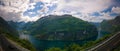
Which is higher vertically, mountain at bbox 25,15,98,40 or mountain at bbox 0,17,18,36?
mountain at bbox 25,15,98,40

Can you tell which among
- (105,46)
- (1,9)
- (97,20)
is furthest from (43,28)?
(105,46)

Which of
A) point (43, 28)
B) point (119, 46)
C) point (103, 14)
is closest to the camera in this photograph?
point (119, 46)

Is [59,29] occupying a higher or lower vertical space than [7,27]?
higher

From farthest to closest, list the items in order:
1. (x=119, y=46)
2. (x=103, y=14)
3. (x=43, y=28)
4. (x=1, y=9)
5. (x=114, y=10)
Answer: (x=43, y=28) < (x=103, y=14) < (x=114, y=10) < (x=1, y=9) < (x=119, y=46)

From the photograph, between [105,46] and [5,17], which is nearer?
[105,46]

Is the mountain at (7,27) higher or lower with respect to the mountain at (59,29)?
lower

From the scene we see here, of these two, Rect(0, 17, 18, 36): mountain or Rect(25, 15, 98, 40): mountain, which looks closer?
Rect(0, 17, 18, 36): mountain

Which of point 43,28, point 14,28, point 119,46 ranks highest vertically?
point 43,28

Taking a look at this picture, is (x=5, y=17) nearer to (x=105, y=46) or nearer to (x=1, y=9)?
(x=1, y=9)

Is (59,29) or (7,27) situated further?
(59,29)

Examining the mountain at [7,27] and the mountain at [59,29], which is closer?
the mountain at [7,27]

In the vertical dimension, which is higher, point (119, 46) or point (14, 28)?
point (14, 28)
